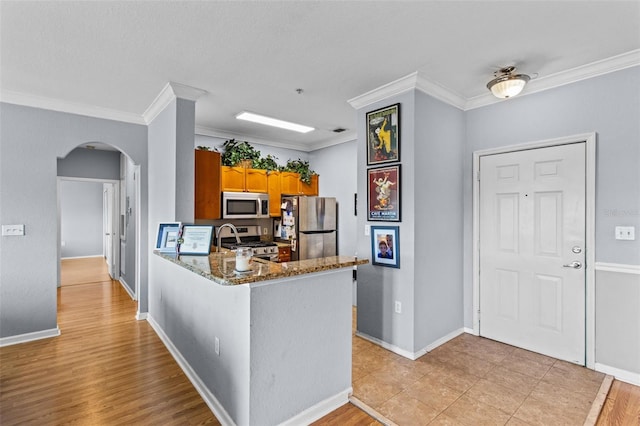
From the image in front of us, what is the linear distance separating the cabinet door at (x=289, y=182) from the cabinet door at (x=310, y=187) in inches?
3.2

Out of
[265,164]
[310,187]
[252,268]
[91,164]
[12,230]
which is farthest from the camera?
[91,164]

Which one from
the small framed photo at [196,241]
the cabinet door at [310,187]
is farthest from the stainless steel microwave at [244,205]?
the small framed photo at [196,241]

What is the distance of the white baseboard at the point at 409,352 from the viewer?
298 cm

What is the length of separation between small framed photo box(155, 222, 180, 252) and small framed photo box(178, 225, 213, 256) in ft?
0.36

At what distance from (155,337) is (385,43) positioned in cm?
358

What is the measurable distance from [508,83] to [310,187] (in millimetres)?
3557

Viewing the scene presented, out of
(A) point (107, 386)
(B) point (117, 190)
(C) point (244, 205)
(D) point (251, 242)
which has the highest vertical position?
(B) point (117, 190)

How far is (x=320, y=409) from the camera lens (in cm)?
216

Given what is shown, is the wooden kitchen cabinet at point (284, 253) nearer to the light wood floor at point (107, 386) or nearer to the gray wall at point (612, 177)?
the light wood floor at point (107, 386)

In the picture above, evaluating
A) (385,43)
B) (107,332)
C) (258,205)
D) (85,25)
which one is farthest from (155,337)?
(385,43)

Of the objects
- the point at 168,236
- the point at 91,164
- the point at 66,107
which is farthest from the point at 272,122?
the point at 91,164

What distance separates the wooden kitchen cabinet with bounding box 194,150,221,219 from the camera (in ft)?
12.6

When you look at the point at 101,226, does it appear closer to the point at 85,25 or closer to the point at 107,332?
the point at 107,332

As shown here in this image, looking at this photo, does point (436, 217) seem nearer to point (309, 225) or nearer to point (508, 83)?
point (508, 83)
